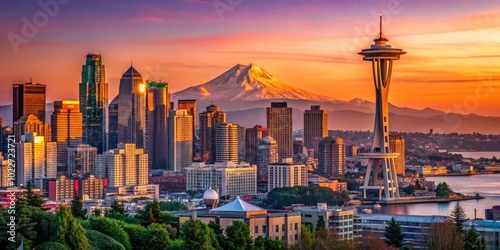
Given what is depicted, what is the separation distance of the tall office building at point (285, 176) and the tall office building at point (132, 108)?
9933 mm

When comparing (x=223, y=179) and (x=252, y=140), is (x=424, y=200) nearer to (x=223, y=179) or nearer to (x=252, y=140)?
(x=223, y=179)

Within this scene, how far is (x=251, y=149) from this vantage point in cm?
5353

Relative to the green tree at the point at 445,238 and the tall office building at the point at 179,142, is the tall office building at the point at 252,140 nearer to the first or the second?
the tall office building at the point at 179,142

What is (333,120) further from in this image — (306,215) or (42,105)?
(306,215)

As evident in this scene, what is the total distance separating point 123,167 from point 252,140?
332 inches

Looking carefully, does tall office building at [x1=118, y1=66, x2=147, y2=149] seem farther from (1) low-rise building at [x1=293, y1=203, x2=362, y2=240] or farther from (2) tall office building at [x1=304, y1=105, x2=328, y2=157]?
(1) low-rise building at [x1=293, y1=203, x2=362, y2=240]

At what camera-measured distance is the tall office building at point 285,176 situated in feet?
151

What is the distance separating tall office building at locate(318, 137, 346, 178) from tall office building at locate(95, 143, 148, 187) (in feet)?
28.4

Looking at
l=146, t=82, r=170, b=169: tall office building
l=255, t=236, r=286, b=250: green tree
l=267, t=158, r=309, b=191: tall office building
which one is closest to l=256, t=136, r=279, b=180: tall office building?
→ l=267, t=158, r=309, b=191: tall office building

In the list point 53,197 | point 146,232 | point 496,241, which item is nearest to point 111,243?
point 146,232

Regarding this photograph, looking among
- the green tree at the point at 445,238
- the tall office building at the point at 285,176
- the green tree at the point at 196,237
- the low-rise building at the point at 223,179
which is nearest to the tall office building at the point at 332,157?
the tall office building at the point at 285,176


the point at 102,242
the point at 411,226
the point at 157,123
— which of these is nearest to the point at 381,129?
the point at 157,123

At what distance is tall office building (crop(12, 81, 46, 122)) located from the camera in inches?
1901

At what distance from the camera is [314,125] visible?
2403 inches
